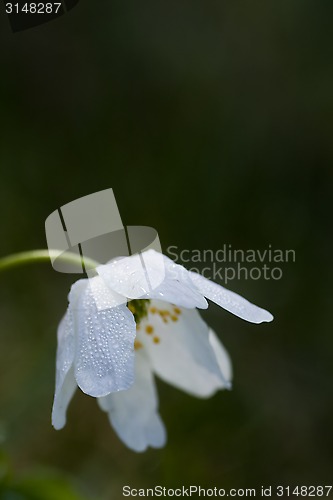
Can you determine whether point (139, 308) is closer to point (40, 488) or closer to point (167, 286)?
point (167, 286)

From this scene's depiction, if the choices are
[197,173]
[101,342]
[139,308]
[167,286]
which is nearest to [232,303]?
[167,286]

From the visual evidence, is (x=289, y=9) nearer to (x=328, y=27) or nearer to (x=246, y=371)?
(x=328, y=27)

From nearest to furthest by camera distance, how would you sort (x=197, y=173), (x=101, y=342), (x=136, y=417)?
(x=101, y=342) < (x=136, y=417) < (x=197, y=173)

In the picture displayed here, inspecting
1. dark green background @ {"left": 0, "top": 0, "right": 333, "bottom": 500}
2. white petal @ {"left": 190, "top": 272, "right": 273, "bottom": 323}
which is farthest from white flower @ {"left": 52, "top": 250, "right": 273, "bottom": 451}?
dark green background @ {"left": 0, "top": 0, "right": 333, "bottom": 500}

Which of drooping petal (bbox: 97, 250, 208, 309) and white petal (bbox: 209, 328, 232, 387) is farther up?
drooping petal (bbox: 97, 250, 208, 309)

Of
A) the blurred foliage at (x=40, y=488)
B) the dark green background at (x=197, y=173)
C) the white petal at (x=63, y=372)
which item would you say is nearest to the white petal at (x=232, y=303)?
the white petal at (x=63, y=372)

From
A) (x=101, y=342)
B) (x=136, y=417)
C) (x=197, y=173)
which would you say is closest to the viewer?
(x=101, y=342)

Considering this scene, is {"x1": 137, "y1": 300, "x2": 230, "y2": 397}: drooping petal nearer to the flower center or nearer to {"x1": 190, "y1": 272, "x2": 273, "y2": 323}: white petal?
the flower center
